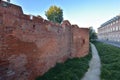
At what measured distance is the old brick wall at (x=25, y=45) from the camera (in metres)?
6.24

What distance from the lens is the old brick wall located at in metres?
6.24

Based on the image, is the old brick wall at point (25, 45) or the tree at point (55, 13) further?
the tree at point (55, 13)

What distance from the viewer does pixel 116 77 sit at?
10719mm

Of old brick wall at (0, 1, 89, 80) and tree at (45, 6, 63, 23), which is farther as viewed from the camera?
tree at (45, 6, 63, 23)

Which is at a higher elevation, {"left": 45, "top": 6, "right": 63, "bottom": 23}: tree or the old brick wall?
{"left": 45, "top": 6, "right": 63, "bottom": 23}: tree

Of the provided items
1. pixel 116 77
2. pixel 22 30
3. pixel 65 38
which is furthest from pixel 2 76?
pixel 65 38

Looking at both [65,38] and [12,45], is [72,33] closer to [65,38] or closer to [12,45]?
[65,38]

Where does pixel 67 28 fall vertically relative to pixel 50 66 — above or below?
above

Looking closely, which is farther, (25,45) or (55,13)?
(55,13)

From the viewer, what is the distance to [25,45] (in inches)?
301

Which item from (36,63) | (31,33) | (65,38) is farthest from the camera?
(65,38)

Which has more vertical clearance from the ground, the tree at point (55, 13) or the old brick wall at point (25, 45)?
the tree at point (55, 13)

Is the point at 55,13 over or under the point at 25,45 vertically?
over

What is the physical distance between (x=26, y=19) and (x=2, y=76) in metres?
2.94
